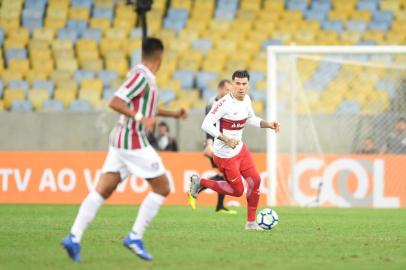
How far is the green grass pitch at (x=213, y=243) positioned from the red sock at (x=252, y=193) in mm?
286

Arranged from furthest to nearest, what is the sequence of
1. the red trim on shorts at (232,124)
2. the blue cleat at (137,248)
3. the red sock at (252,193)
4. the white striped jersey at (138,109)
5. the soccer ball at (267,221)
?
the red trim on shorts at (232,124) → the red sock at (252,193) → the soccer ball at (267,221) → the white striped jersey at (138,109) → the blue cleat at (137,248)

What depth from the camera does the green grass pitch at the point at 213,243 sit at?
8.70 meters

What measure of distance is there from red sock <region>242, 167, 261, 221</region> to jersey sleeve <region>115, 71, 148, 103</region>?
160 inches

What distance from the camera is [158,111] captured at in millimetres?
9172

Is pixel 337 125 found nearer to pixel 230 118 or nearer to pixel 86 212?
pixel 230 118

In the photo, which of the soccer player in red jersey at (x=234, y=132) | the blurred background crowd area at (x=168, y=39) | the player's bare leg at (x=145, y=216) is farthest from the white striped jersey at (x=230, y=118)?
the blurred background crowd area at (x=168, y=39)

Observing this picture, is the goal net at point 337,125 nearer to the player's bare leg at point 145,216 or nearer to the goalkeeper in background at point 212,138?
the goalkeeper in background at point 212,138

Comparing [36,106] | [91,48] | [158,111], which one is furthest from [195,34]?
[158,111]

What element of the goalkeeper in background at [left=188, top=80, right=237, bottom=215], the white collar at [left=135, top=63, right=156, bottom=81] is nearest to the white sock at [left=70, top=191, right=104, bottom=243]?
the white collar at [left=135, top=63, right=156, bottom=81]

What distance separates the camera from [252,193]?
12734 millimetres

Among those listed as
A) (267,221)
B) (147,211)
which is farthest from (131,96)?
(267,221)

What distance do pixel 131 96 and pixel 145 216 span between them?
1042 millimetres

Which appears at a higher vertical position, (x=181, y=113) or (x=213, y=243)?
(x=181, y=113)

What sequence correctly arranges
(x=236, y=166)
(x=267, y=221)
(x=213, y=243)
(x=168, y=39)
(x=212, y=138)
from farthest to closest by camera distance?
(x=168, y=39), (x=212, y=138), (x=236, y=166), (x=267, y=221), (x=213, y=243)
